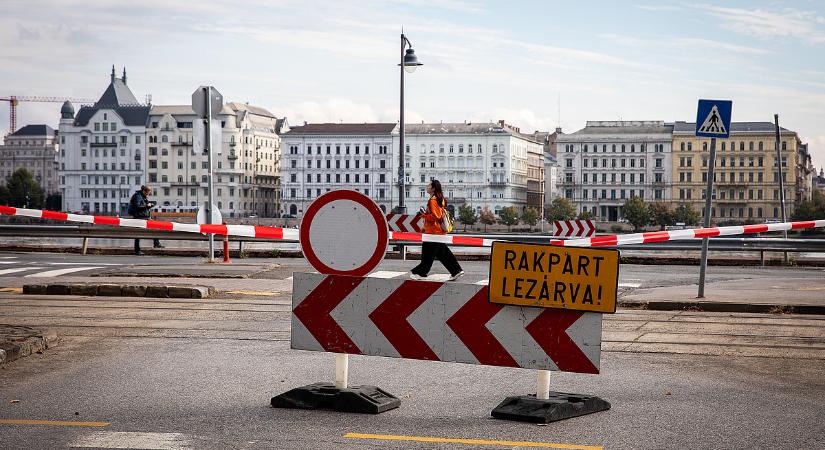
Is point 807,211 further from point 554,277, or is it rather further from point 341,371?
point 554,277

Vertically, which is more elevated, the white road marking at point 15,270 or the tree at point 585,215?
the tree at point 585,215

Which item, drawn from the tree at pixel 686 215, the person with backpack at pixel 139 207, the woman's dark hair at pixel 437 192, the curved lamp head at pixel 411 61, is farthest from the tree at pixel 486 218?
the woman's dark hair at pixel 437 192

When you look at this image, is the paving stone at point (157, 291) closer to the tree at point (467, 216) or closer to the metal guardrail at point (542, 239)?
the metal guardrail at point (542, 239)

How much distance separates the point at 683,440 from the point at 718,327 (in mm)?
6727

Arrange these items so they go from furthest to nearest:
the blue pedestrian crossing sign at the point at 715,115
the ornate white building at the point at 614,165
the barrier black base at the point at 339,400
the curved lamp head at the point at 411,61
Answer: the ornate white building at the point at 614,165
the curved lamp head at the point at 411,61
the blue pedestrian crossing sign at the point at 715,115
the barrier black base at the point at 339,400

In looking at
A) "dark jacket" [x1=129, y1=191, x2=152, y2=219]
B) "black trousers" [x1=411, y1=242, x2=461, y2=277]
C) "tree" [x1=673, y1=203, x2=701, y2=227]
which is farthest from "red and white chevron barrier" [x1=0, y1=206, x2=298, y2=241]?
"tree" [x1=673, y1=203, x2=701, y2=227]

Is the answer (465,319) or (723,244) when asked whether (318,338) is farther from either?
(723,244)

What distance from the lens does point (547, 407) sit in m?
7.60

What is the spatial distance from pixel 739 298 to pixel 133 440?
11379 mm

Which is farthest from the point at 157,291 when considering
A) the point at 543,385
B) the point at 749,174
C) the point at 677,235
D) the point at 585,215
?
the point at 749,174

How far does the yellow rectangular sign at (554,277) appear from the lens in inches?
289

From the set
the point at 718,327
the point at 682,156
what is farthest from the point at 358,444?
the point at 682,156

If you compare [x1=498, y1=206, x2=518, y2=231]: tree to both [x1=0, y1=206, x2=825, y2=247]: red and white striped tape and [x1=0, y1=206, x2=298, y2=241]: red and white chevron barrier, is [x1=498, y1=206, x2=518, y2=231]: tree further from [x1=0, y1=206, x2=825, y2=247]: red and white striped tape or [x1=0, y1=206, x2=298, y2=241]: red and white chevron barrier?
[x1=0, y1=206, x2=298, y2=241]: red and white chevron barrier

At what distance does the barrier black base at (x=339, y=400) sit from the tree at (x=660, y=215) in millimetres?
163533
